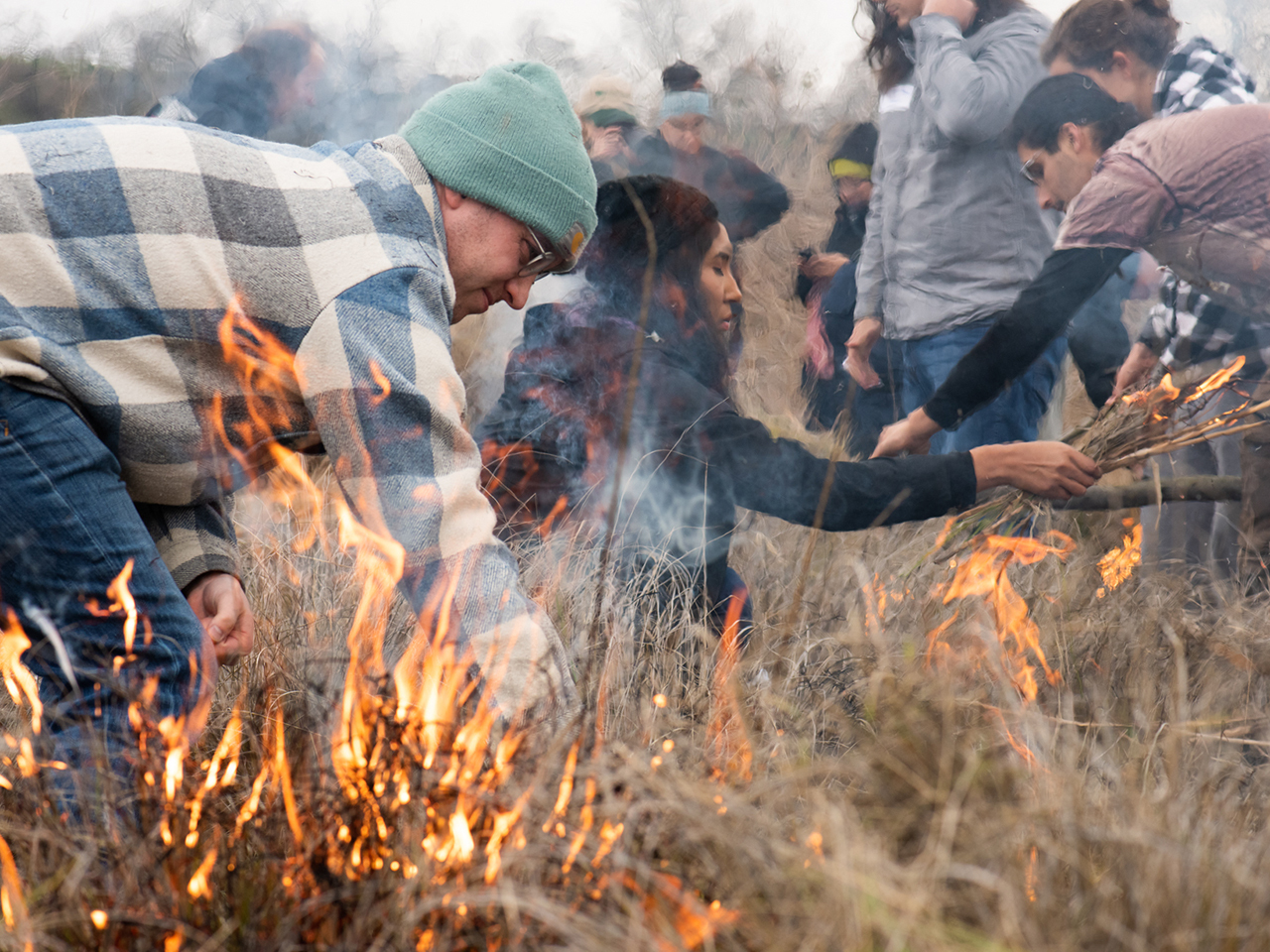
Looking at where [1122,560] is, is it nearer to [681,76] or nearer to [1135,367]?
[1135,367]

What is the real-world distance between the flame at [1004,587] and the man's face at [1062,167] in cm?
100

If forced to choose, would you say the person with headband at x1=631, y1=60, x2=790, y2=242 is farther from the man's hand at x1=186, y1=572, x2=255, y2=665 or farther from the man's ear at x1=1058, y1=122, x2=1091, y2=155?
the man's hand at x1=186, y1=572, x2=255, y2=665

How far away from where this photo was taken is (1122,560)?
3.03 m

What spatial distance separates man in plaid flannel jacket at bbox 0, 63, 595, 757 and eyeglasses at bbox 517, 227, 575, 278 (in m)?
0.22

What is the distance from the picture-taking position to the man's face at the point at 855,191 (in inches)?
137

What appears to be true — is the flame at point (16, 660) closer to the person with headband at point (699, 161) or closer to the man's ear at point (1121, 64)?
the person with headband at point (699, 161)

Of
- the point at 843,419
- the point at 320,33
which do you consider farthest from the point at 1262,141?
the point at 320,33

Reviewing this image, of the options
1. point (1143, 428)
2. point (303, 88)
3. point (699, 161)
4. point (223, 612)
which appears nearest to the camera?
point (223, 612)

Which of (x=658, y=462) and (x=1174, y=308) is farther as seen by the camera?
(x=658, y=462)

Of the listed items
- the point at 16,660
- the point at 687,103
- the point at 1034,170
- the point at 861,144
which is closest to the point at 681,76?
the point at 687,103

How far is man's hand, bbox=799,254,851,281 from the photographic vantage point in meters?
3.64

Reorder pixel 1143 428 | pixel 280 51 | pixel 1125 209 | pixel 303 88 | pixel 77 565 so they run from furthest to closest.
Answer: pixel 303 88 → pixel 280 51 → pixel 1125 209 → pixel 1143 428 → pixel 77 565

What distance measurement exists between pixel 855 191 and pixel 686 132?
916 mm

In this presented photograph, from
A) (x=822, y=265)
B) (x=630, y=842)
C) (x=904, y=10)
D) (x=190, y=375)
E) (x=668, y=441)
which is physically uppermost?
(x=904, y=10)
